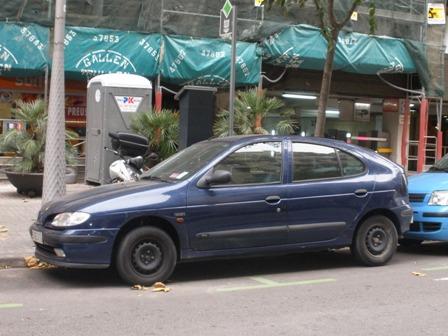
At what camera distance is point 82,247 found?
6.73m

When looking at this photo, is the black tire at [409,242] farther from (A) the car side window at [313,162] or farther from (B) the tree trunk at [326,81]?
(A) the car side window at [313,162]

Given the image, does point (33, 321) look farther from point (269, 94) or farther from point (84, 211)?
point (269, 94)

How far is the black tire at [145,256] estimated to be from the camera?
6.88 meters

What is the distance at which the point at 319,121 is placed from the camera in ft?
36.0

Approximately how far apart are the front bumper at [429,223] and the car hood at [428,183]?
23 cm

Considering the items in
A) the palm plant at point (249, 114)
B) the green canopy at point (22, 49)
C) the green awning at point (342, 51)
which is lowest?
the palm plant at point (249, 114)

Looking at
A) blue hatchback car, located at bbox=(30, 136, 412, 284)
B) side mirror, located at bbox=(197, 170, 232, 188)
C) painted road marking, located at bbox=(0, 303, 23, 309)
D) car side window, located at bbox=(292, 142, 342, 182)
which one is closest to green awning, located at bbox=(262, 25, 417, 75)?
blue hatchback car, located at bbox=(30, 136, 412, 284)

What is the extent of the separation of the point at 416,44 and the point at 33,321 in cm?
1504

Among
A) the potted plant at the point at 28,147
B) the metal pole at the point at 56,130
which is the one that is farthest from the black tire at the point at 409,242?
the potted plant at the point at 28,147

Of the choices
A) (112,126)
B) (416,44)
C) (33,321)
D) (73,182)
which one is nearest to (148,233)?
(33,321)

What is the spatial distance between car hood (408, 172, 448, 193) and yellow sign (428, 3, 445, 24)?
34.1 ft

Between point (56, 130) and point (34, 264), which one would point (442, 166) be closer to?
point (56, 130)

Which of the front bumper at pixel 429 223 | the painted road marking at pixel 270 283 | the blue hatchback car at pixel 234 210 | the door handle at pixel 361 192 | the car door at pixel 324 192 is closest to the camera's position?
the blue hatchback car at pixel 234 210

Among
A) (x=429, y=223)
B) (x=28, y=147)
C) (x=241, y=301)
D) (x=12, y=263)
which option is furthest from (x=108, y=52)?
(x=241, y=301)
